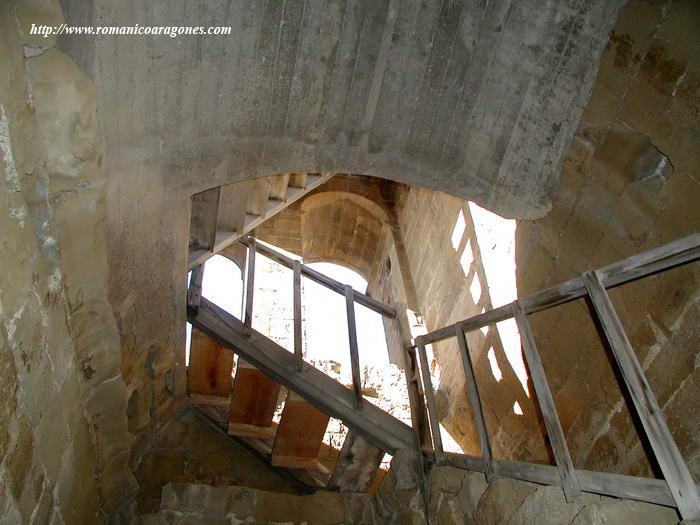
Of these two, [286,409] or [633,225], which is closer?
[633,225]

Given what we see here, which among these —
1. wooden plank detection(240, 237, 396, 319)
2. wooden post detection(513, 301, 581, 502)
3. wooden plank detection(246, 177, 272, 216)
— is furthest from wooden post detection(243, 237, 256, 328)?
wooden post detection(513, 301, 581, 502)

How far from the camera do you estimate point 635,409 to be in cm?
261

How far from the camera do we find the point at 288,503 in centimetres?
505

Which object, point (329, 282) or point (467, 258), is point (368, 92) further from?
point (467, 258)

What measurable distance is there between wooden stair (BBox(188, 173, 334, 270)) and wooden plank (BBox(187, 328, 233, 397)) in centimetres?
91

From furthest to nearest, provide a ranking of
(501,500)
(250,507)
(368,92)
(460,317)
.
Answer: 1. (460,317)
2. (250,507)
3. (368,92)
4. (501,500)

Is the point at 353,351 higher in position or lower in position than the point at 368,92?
lower

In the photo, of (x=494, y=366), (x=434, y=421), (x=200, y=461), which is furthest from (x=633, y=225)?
(x=200, y=461)

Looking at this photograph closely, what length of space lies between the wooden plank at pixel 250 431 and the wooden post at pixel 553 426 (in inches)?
140

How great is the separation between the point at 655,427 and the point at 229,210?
13.7 feet

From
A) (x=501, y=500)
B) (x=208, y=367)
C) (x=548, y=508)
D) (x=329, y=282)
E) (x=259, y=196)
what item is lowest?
(x=548, y=508)

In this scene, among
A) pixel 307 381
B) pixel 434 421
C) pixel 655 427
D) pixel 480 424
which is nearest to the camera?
pixel 655 427

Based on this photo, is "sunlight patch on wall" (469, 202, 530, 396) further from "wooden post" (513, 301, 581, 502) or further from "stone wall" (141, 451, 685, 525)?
"wooden post" (513, 301, 581, 502)

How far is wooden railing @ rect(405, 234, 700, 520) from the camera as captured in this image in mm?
2113
